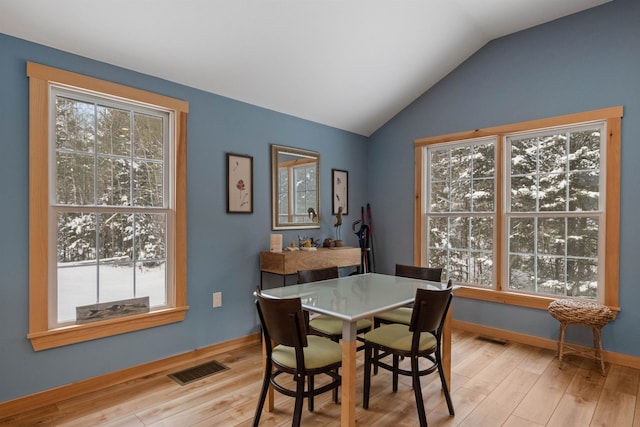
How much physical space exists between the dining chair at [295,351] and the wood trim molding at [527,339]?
2483mm

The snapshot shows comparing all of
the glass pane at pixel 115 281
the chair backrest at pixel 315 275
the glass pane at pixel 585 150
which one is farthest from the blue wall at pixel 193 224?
the glass pane at pixel 585 150

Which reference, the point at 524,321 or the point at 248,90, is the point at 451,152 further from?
the point at 248,90

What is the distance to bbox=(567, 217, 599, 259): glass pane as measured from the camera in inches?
135

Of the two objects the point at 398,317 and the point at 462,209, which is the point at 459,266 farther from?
the point at 398,317

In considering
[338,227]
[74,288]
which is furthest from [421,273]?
[74,288]

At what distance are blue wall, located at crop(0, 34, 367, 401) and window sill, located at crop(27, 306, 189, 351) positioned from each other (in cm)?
5

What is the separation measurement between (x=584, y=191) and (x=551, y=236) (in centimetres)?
52

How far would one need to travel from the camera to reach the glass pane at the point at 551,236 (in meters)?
3.60

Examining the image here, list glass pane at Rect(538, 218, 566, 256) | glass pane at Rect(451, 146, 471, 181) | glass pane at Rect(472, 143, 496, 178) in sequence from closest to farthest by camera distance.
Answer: glass pane at Rect(538, 218, 566, 256) → glass pane at Rect(472, 143, 496, 178) → glass pane at Rect(451, 146, 471, 181)

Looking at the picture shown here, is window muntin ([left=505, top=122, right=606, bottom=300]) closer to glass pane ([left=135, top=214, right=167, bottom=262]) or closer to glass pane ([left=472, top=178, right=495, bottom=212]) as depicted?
glass pane ([left=472, top=178, right=495, bottom=212])

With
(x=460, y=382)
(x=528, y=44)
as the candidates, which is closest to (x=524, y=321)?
(x=460, y=382)

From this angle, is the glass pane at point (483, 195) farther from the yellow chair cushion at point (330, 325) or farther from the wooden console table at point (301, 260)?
the yellow chair cushion at point (330, 325)

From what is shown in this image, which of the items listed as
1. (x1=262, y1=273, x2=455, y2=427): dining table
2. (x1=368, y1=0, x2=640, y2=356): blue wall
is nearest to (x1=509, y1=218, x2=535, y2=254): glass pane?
(x1=368, y1=0, x2=640, y2=356): blue wall

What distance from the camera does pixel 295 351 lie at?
1.95 metres
